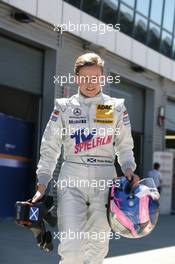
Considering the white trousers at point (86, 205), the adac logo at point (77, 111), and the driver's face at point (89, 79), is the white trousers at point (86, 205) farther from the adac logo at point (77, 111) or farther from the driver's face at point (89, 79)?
the driver's face at point (89, 79)

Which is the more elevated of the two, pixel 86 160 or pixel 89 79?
pixel 89 79

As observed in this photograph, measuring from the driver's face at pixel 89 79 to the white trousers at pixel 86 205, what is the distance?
1.76ft

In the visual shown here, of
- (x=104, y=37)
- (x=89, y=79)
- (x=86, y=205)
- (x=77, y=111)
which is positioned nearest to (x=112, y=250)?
(x=86, y=205)

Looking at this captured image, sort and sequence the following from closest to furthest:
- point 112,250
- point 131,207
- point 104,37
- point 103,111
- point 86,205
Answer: point 131,207
point 86,205
point 103,111
point 112,250
point 104,37

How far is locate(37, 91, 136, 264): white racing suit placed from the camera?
4.23 m

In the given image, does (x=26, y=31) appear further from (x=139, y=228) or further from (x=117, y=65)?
(x=139, y=228)

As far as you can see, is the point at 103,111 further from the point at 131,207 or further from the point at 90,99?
the point at 131,207

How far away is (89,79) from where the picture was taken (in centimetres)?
429

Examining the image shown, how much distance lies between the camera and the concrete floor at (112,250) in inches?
340

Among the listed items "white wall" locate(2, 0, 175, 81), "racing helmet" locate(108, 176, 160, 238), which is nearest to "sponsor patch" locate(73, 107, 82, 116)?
"racing helmet" locate(108, 176, 160, 238)

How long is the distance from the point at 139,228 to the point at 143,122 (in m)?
16.6

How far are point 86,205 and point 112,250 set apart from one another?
18.8 ft

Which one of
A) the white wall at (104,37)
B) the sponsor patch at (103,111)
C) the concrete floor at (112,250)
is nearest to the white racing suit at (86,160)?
the sponsor patch at (103,111)

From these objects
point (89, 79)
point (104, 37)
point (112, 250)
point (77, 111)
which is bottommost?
point (112, 250)
